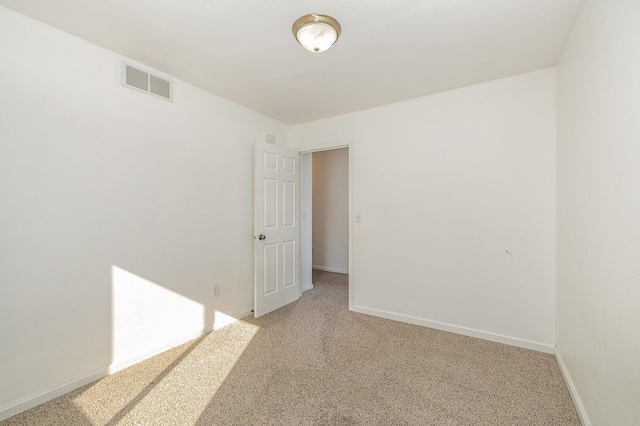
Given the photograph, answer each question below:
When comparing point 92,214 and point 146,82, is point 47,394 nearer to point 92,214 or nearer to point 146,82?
point 92,214

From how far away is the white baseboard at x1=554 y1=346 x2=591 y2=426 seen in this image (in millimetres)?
1545

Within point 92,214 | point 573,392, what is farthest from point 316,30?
point 573,392

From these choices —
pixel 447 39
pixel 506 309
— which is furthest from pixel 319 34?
pixel 506 309

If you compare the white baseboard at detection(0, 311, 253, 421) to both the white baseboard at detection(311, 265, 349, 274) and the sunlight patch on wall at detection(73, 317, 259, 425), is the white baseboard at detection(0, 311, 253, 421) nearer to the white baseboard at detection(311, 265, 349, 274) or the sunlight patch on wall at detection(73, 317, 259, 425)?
the sunlight patch on wall at detection(73, 317, 259, 425)

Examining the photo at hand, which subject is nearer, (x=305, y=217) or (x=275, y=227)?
(x=275, y=227)

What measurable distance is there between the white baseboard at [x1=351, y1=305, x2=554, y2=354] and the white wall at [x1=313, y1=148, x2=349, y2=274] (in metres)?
2.15

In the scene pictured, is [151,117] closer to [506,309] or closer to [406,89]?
[406,89]

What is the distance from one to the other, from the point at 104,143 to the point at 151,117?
1.47 ft

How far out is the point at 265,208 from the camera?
329 cm

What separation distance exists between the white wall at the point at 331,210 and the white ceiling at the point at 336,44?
107 inches

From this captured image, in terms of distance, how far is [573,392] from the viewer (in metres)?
1.76

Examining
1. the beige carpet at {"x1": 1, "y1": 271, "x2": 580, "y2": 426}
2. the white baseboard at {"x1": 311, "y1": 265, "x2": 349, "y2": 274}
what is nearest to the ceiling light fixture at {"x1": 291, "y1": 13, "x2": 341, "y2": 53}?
the beige carpet at {"x1": 1, "y1": 271, "x2": 580, "y2": 426}

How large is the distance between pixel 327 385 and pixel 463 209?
6.62ft

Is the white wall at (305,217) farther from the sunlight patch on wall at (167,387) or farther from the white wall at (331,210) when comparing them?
the sunlight patch on wall at (167,387)
